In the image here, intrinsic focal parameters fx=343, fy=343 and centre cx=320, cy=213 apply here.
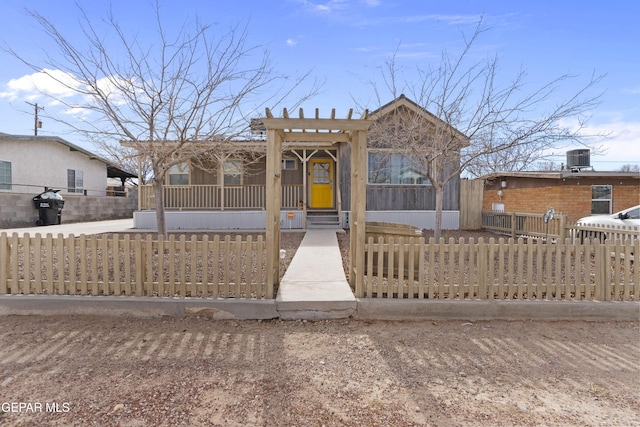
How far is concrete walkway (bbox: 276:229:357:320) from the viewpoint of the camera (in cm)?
444

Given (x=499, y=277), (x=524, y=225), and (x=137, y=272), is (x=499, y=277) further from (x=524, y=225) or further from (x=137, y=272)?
(x=524, y=225)

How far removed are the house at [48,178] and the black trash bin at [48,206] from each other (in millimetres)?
347

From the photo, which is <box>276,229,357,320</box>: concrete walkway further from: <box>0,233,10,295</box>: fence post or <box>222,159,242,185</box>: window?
<box>222,159,242,185</box>: window

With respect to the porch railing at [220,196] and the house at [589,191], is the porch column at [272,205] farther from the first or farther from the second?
the house at [589,191]

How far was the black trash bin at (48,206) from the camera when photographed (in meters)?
15.6

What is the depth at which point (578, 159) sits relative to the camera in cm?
1672

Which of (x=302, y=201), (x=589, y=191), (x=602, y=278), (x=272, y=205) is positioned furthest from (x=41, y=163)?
(x=589, y=191)

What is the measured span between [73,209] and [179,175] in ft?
26.2

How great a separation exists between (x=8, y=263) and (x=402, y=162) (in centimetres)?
1241

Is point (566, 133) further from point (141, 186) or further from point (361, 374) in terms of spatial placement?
point (141, 186)

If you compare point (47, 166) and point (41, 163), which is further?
point (47, 166)

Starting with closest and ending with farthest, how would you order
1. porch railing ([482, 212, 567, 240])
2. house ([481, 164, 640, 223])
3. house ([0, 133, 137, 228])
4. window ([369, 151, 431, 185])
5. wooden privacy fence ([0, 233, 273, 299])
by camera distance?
wooden privacy fence ([0, 233, 273, 299]) < porch railing ([482, 212, 567, 240]) < window ([369, 151, 431, 185]) < house ([0, 133, 137, 228]) < house ([481, 164, 640, 223])

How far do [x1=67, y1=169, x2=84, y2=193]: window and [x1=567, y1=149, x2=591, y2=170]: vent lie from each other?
1044 inches

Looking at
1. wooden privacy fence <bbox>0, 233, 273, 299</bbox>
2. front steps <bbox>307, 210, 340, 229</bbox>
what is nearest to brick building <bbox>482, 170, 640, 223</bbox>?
front steps <bbox>307, 210, 340, 229</bbox>
